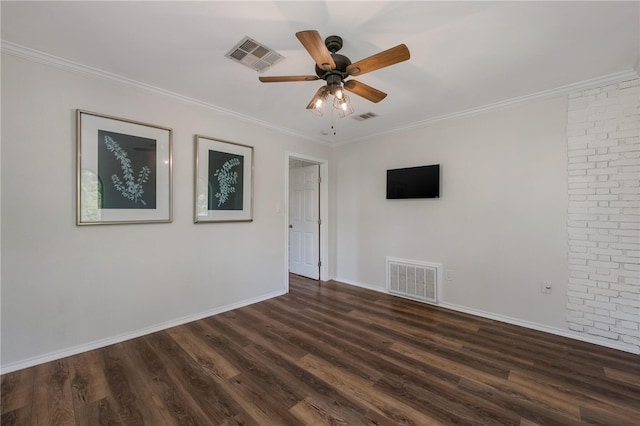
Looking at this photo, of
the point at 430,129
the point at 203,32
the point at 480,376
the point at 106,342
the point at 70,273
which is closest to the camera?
the point at 203,32

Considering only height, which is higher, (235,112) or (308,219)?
(235,112)

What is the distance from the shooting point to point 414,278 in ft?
12.1

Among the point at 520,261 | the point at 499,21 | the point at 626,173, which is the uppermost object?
the point at 499,21

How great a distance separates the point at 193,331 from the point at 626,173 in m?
4.46

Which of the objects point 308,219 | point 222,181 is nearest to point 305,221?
point 308,219

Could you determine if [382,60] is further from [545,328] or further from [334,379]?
[545,328]

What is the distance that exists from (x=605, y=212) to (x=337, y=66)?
285cm

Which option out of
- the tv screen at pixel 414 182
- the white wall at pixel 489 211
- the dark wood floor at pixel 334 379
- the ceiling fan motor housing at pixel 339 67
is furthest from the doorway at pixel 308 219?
the ceiling fan motor housing at pixel 339 67

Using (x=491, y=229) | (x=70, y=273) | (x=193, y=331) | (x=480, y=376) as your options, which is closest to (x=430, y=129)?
(x=491, y=229)

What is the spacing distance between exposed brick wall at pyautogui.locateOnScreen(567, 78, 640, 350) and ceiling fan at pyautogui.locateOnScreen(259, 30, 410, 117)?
2183 mm

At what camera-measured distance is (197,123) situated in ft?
10.0

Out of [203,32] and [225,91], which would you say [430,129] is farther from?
[203,32]

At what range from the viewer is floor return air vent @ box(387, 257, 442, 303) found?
352 cm

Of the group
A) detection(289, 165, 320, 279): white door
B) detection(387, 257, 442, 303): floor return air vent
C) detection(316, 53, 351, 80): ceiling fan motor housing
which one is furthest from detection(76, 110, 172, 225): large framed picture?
detection(387, 257, 442, 303): floor return air vent
